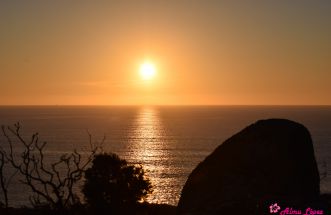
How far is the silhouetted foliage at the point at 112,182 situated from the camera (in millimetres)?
41281

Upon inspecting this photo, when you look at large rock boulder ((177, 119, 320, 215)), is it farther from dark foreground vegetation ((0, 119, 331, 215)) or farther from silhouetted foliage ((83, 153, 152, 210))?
silhouetted foliage ((83, 153, 152, 210))

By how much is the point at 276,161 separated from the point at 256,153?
87 centimetres

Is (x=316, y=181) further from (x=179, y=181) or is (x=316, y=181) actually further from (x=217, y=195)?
(x=179, y=181)

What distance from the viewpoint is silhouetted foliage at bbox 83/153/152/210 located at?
135ft

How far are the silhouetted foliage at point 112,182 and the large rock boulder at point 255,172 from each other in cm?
2305

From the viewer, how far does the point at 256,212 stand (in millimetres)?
13195

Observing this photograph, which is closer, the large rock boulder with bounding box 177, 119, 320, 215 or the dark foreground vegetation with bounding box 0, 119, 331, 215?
the dark foreground vegetation with bounding box 0, 119, 331, 215

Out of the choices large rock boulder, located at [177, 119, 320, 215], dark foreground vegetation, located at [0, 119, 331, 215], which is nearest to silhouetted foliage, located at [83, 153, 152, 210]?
dark foreground vegetation, located at [0, 119, 331, 215]

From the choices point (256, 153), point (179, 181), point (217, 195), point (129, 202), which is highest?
point (256, 153)

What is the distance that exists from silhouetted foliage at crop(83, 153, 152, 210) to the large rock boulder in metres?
23.1


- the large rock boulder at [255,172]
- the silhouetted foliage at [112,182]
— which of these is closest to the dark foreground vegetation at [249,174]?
the large rock boulder at [255,172]

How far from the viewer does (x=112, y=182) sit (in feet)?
143

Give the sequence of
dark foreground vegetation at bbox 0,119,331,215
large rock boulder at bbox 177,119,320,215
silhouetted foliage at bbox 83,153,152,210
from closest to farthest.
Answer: dark foreground vegetation at bbox 0,119,331,215 < large rock boulder at bbox 177,119,320,215 < silhouetted foliage at bbox 83,153,152,210

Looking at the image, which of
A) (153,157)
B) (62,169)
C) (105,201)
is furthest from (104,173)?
(153,157)
